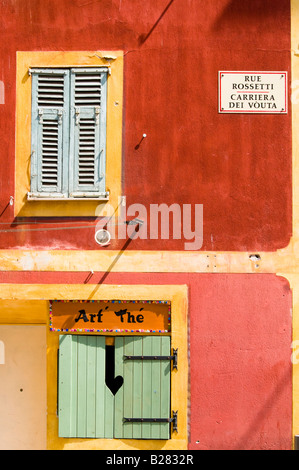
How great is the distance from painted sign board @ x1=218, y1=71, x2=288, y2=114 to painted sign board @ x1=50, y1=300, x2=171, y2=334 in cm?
274

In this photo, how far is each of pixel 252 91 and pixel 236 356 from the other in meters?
3.45

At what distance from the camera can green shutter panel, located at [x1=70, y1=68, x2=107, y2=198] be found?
713 cm

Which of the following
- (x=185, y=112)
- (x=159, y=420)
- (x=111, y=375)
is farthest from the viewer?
(x=185, y=112)

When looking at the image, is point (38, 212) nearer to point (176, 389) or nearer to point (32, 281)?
point (32, 281)

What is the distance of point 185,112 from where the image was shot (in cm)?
714

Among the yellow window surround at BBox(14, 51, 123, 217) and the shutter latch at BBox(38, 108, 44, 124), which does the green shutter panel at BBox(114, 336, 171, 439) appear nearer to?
the yellow window surround at BBox(14, 51, 123, 217)

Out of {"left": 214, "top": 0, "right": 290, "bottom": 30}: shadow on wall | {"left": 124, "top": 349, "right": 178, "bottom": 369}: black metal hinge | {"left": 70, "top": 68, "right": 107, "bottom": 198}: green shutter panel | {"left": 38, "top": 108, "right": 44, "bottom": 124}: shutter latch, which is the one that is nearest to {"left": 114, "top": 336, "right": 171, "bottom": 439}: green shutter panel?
{"left": 124, "top": 349, "right": 178, "bottom": 369}: black metal hinge

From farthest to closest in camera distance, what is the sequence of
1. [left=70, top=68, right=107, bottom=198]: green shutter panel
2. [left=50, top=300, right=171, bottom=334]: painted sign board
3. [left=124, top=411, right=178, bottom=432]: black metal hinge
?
[left=70, top=68, right=107, bottom=198]: green shutter panel < [left=50, top=300, right=171, bottom=334]: painted sign board < [left=124, top=411, right=178, bottom=432]: black metal hinge

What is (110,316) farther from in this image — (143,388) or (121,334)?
(143,388)

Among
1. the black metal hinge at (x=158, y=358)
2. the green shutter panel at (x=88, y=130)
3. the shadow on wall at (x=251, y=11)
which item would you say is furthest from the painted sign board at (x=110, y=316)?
the shadow on wall at (x=251, y=11)

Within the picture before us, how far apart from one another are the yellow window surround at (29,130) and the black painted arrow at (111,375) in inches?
70.8

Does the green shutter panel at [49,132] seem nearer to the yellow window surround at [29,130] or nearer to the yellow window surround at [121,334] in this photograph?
the yellow window surround at [29,130]

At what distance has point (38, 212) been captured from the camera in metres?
7.12

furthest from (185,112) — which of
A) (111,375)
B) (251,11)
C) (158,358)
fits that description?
(111,375)
